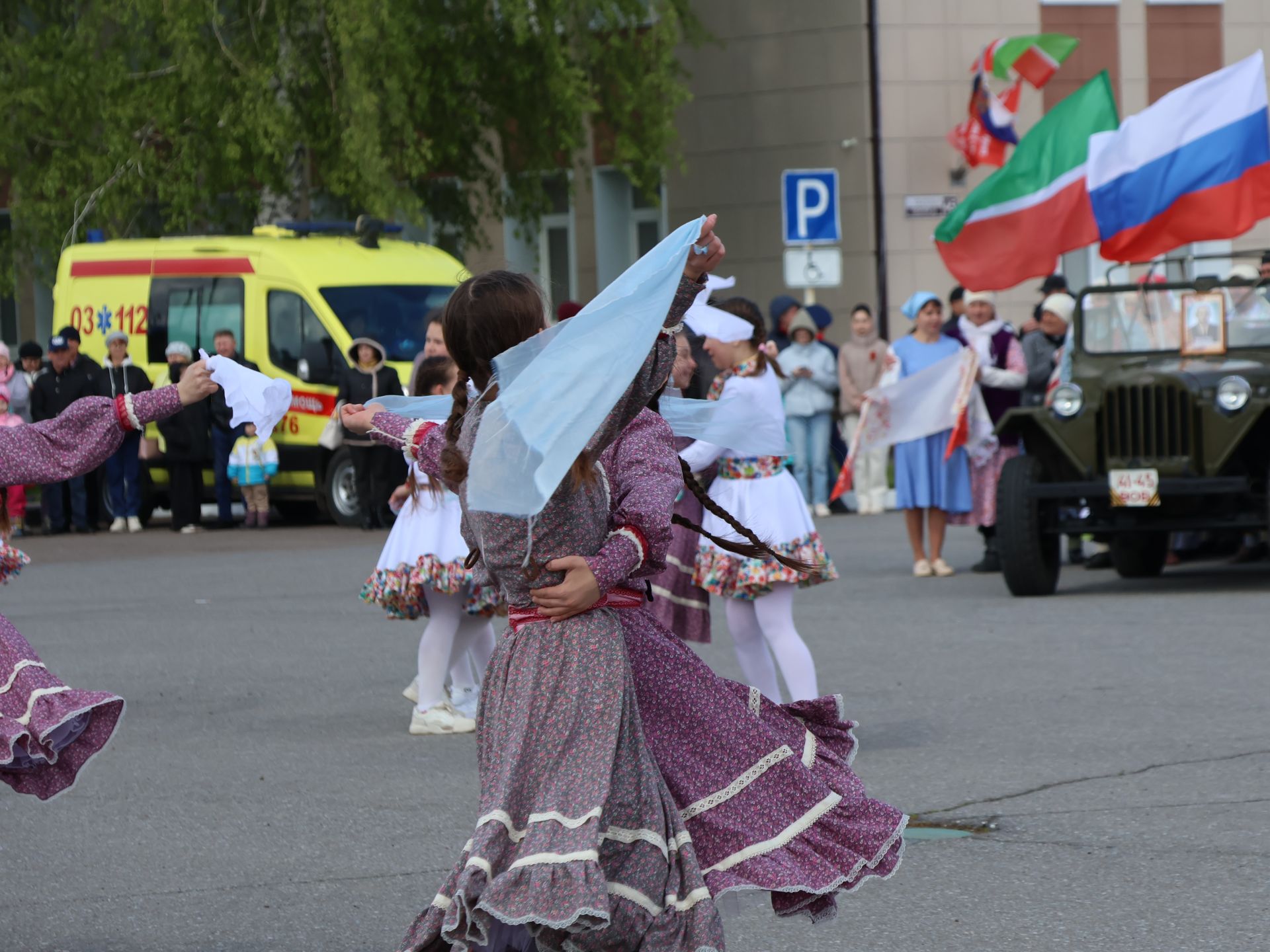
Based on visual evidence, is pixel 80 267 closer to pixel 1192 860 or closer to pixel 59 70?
pixel 59 70

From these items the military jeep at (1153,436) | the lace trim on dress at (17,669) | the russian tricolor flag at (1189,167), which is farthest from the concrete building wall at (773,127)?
the lace trim on dress at (17,669)

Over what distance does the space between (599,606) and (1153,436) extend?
29.2ft

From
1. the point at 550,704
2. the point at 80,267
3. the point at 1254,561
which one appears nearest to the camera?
the point at 550,704

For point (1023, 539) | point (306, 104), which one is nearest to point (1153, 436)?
point (1023, 539)

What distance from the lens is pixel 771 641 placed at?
750cm

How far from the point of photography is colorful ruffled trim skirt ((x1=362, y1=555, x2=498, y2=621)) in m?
8.30

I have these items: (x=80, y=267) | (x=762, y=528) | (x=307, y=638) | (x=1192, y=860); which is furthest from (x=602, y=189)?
(x=1192, y=860)

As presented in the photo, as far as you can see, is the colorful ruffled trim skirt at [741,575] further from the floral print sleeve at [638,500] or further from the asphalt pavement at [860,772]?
the floral print sleeve at [638,500]

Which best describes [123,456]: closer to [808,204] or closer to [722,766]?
[808,204]

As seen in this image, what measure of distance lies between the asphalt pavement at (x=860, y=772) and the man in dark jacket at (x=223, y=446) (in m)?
6.44

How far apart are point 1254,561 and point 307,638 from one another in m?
6.66

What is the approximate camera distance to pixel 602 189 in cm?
2839

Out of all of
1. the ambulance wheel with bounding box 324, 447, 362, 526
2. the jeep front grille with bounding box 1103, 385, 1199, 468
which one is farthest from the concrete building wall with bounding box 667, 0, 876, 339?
the jeep front grille with bounding box 1103, 385, 1199, 468

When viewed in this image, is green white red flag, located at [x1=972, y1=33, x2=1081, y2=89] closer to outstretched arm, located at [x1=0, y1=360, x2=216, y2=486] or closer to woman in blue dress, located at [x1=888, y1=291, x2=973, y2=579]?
woman in blue dress, located at [x1=888, y1=291, x2=973, y2=579]
